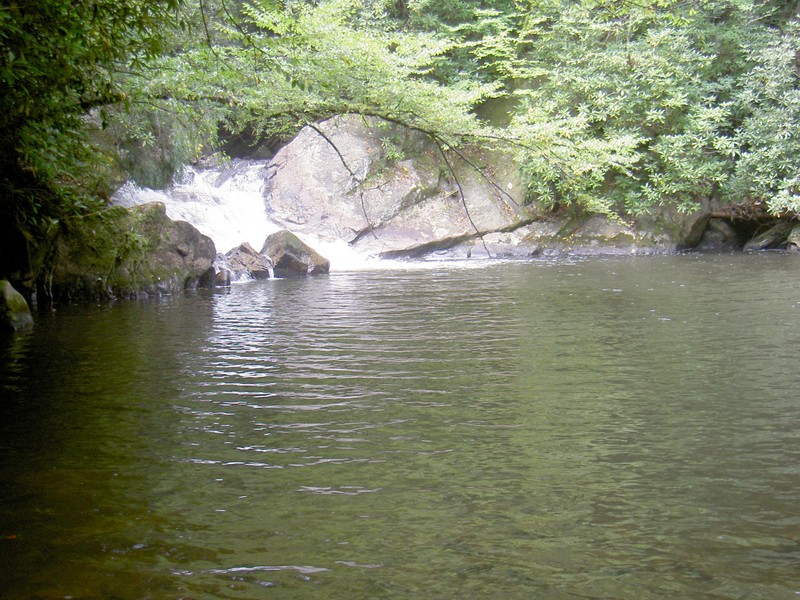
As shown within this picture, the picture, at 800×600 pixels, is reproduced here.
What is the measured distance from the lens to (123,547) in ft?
10.8

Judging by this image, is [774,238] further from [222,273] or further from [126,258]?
[126,258]

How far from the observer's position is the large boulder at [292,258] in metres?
18.0

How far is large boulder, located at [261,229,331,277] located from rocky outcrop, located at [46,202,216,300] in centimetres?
276

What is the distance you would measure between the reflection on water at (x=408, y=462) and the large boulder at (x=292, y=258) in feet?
29.4

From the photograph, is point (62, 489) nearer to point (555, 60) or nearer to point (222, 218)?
point (222, 218)

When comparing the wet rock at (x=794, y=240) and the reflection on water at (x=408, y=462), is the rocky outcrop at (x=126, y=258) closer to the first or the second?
the reflection on water at (x=408, y=462)

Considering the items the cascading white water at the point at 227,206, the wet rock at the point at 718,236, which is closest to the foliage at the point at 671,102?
the wet rock at the point at 718,236

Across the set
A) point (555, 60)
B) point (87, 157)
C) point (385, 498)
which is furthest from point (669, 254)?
point (385, 498)

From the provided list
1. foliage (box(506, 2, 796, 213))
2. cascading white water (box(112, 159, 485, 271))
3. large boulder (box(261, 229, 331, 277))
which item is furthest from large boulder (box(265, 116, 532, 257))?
large boulder (box(261, 229, 331, 277))

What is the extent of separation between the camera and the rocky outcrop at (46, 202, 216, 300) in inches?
517

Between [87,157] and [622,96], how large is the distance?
18.2 m

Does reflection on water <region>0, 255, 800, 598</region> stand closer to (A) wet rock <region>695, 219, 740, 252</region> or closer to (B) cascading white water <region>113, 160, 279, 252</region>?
(B) cascading white water <region>113, 160, 279, 252</region>

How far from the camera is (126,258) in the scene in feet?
45.7

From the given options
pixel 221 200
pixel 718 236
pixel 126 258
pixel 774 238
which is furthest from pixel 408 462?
pixel 718 236
